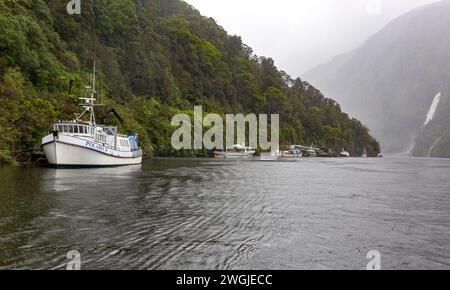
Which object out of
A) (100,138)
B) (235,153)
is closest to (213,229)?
(100,138)

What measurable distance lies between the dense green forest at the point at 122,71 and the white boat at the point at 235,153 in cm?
947

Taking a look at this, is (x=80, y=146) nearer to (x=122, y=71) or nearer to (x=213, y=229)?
(x=213, y=229)

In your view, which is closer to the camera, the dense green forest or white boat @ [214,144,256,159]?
the dense green forest

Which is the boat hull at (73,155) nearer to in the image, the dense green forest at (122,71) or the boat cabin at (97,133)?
the boat cabin at (97,133)

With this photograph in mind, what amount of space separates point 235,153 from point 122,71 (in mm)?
41087

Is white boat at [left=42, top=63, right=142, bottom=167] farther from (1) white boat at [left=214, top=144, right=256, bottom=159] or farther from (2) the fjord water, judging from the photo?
(1) white boat at [left=214, top=144, right=256, bottom=159]

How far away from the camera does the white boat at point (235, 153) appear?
119 m

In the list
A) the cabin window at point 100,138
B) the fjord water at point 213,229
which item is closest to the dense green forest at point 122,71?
the cabin window at point 100,138

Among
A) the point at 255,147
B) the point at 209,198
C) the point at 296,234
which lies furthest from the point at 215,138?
the point at 296,234

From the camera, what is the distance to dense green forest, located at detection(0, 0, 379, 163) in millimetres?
57200

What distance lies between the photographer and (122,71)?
12350cm

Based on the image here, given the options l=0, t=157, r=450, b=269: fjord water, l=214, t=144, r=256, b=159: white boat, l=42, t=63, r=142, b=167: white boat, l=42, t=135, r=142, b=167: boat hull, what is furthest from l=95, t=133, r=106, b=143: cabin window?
l=214, t=144, r=256, b=159: white boat

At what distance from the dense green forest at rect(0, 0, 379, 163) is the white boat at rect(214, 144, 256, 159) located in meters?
9.47

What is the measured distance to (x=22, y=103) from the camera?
54.1 metres
